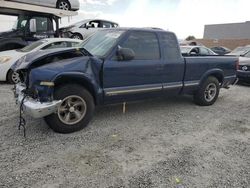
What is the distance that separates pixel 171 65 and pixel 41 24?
21.8ft

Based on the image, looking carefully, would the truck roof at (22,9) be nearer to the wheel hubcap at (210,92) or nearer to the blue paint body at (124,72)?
the blue paint body at (124,72)

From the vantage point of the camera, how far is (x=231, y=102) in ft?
23.3

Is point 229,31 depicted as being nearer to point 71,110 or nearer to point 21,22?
point 21,22

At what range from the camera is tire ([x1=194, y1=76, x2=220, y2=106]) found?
6367 millimetres

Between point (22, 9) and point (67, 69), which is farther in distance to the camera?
point (22, 9)

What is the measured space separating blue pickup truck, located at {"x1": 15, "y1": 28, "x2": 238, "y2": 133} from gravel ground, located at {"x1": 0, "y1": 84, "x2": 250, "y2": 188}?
1.55ft

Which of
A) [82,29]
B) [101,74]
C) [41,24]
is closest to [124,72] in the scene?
[101,74]

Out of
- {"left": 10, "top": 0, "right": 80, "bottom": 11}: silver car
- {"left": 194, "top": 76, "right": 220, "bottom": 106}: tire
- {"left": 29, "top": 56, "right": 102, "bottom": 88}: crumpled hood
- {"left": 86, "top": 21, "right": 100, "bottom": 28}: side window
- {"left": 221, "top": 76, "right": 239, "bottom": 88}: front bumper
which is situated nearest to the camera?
{"left": 29, "top": 56, "right": 102, "bottom": 88}: crumpled hood

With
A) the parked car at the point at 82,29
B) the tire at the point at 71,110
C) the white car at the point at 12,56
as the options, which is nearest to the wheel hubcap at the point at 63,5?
the parked car at the point at 82,29

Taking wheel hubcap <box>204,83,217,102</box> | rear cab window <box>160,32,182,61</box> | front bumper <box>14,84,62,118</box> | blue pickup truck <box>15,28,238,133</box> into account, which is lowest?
wheel hubcap <box>204,83,217,102</box>

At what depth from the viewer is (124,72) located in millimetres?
4852

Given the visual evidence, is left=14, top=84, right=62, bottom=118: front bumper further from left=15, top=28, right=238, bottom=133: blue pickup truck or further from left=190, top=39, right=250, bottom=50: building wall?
left=190, top=39, right=250, bottom=50: building wall

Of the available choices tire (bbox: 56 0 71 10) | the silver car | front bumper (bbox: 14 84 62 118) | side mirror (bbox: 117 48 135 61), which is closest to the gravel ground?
front bumper (bbox: 14 84 62 118)

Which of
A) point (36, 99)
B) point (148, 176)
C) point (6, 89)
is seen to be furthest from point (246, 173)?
point (6, 89)
